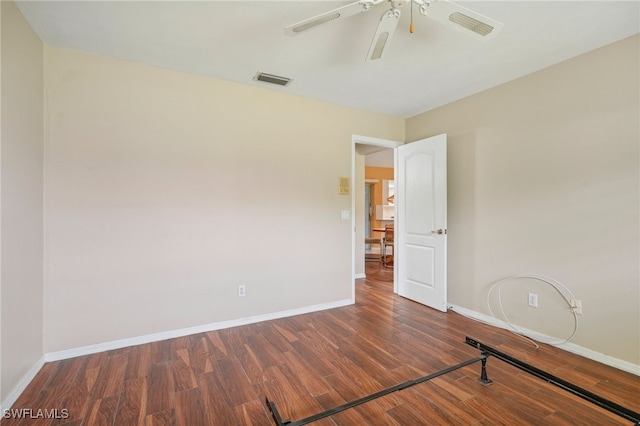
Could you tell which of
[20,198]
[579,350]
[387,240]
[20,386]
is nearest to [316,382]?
[20,386]

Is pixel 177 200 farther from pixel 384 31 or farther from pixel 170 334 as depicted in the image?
pixel 384 31

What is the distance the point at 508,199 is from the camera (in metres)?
2.91

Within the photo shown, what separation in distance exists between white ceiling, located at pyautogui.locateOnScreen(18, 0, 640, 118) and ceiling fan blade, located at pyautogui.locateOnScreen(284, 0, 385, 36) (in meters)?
0.27

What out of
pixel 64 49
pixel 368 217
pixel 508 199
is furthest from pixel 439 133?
pixel 368 217

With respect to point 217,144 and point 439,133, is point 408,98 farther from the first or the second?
point 217,144

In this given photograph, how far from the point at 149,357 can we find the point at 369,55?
2.85 m

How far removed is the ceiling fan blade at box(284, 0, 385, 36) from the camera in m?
1.55

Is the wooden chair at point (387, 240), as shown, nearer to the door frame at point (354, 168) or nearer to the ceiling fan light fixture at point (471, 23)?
the door frame at point (354, 168)

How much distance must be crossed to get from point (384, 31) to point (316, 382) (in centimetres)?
232

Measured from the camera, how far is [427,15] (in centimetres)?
158

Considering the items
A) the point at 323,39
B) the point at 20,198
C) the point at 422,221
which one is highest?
the point at 323,39

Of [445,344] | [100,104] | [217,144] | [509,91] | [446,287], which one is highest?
[509,91]

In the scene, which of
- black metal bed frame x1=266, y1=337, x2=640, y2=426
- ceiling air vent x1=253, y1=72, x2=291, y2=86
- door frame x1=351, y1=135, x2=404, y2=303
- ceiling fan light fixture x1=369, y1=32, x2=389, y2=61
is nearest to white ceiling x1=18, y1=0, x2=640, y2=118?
ceiling air vent x1=253, y1=72, x2=291, y2=86

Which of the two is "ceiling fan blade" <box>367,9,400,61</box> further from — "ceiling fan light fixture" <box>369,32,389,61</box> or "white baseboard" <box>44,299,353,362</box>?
"white baseboard" <box>44,299,353,362</box>
